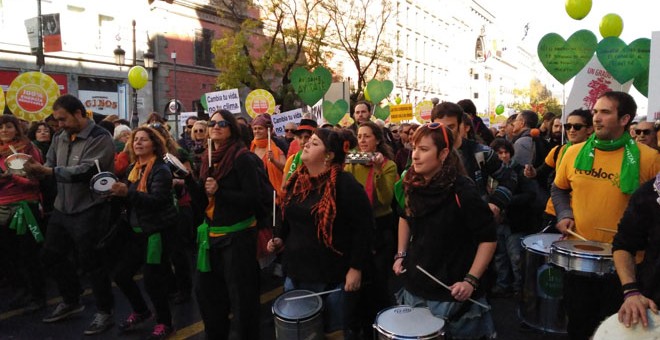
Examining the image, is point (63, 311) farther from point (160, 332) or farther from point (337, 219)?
point (337, 219)

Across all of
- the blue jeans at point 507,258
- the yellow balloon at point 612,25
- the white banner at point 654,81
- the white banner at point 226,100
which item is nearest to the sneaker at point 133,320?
the blue jeans at point 507,258

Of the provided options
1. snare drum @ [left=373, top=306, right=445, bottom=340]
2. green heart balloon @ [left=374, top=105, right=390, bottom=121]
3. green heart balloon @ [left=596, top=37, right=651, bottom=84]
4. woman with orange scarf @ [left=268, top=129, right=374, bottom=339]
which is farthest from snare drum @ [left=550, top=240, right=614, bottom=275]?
green heart balloon @ [left=374, top=105, right=390, bottom=121]

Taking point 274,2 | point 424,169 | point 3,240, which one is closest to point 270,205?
point 424,169

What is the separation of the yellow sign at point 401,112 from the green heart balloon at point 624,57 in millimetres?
8897

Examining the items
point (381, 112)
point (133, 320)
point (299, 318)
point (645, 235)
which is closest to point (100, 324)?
point (133, 320)

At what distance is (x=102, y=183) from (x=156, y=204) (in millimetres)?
469

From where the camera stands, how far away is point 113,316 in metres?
4.96

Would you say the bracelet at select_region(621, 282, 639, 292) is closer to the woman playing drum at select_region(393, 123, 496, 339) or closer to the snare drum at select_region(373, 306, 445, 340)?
the woman playing drum at select_region(393, 123, 496, 339)

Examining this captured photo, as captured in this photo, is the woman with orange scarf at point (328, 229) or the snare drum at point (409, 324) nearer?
the snare drum at point (409, 324)

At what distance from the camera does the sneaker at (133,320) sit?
472cm

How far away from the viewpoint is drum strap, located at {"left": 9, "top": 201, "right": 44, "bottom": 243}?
204 inches

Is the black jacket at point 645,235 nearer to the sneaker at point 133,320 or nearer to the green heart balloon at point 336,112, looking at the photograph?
the sneaker at point 133,320

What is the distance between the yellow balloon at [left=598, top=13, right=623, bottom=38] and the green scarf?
797 centimetres

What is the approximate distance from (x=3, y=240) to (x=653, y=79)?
23.2ft
